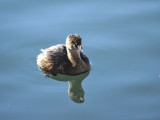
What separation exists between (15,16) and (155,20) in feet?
11.0

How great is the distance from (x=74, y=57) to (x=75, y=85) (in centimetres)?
69

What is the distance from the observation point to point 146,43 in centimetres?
1021

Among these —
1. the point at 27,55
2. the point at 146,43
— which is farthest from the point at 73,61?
the point at 146,43

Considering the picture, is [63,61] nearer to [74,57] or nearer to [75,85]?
[74,57]

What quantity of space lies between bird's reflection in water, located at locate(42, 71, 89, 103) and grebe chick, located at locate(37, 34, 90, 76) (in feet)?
0.28

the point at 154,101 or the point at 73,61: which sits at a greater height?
the point at 73,61

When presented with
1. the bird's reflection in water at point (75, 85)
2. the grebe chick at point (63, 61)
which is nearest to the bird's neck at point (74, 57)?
the grebe chick at point (63, 61)

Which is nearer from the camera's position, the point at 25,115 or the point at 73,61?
the point at 25,115

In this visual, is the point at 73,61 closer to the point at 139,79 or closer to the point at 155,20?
the point at 139,79

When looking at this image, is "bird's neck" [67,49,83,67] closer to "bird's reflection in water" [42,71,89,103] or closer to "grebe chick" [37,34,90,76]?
"grebe chick" [37,34,90,76]

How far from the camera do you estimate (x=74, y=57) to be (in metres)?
9.71

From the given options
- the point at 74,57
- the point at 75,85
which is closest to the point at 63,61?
the point at 74,57

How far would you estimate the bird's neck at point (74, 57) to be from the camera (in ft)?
31.6

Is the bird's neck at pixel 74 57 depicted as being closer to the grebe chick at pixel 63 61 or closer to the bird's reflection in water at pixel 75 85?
the grebe chick at pixel 63 61
